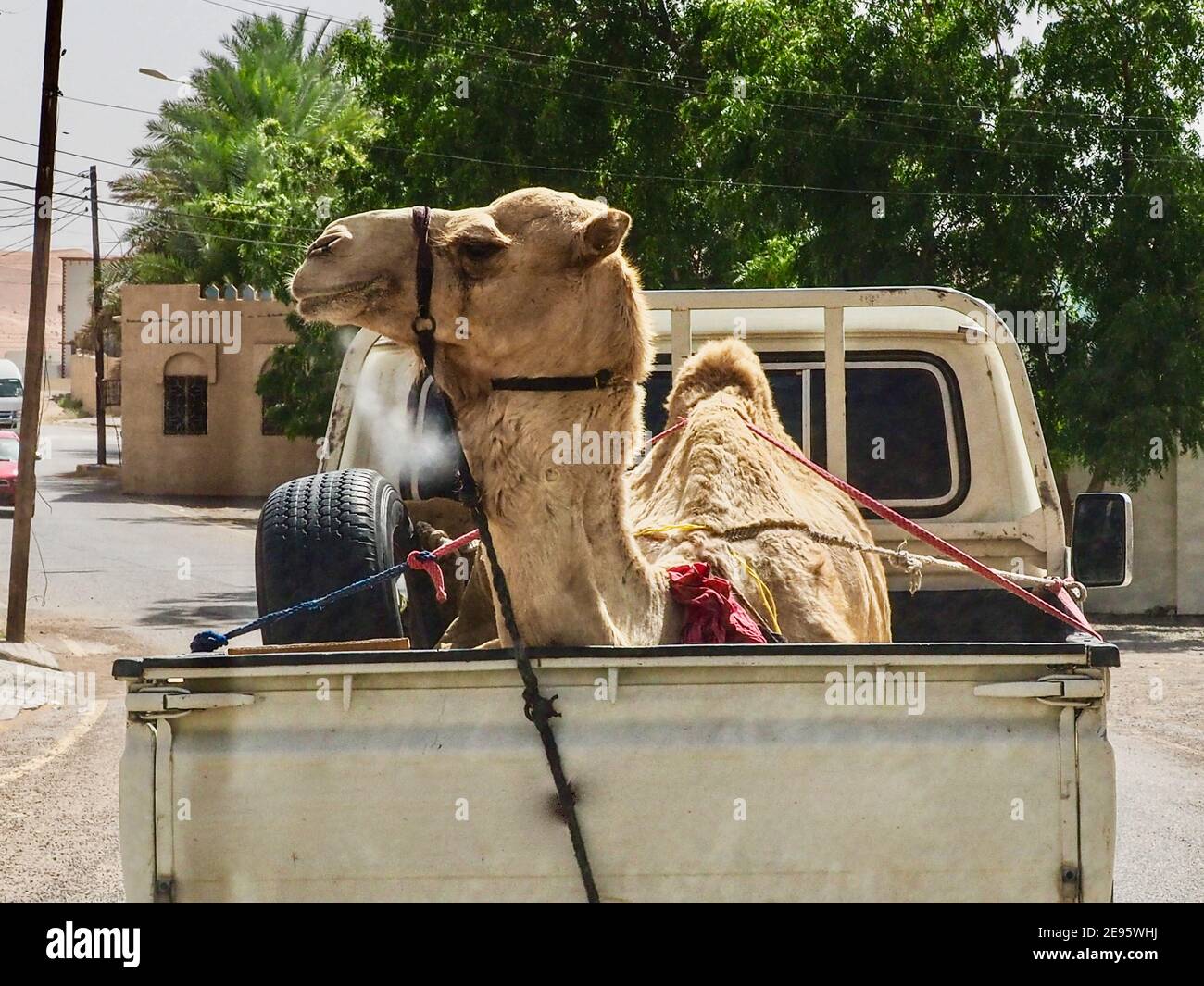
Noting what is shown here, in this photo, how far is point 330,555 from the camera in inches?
173

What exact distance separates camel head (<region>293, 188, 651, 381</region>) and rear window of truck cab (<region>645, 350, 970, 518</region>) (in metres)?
2.58

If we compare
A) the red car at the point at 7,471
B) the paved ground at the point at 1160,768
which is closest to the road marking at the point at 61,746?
the paved ground at the point at 1160,768

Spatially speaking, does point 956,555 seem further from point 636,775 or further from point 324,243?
point 324,243

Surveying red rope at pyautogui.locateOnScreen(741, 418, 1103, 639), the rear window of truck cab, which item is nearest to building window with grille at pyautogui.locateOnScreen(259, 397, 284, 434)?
the rear window of truck cab

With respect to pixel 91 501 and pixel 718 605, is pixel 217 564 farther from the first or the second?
pixel 718 605

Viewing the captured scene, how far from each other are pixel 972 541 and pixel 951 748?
2882 millimetres

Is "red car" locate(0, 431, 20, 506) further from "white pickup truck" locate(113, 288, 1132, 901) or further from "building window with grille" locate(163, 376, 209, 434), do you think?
"white pickup truck" locate(113, 288, 1132, 901)

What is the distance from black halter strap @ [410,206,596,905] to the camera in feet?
9.84

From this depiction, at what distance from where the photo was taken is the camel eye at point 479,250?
336 centimetres

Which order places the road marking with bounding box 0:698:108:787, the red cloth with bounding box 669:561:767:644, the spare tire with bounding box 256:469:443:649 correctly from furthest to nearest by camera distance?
the road marking with bounding box 0:698:108:787, the spare tire with bounding box 256:469:443:649, the red cloth with bounding box 669:561:767:644

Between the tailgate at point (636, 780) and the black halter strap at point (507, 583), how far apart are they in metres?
0.03

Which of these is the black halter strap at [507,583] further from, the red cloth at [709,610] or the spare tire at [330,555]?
the spare tire at [330,555]

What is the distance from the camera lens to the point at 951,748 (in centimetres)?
302

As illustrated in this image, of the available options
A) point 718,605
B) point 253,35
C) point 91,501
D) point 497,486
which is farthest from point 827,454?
point 253,35
